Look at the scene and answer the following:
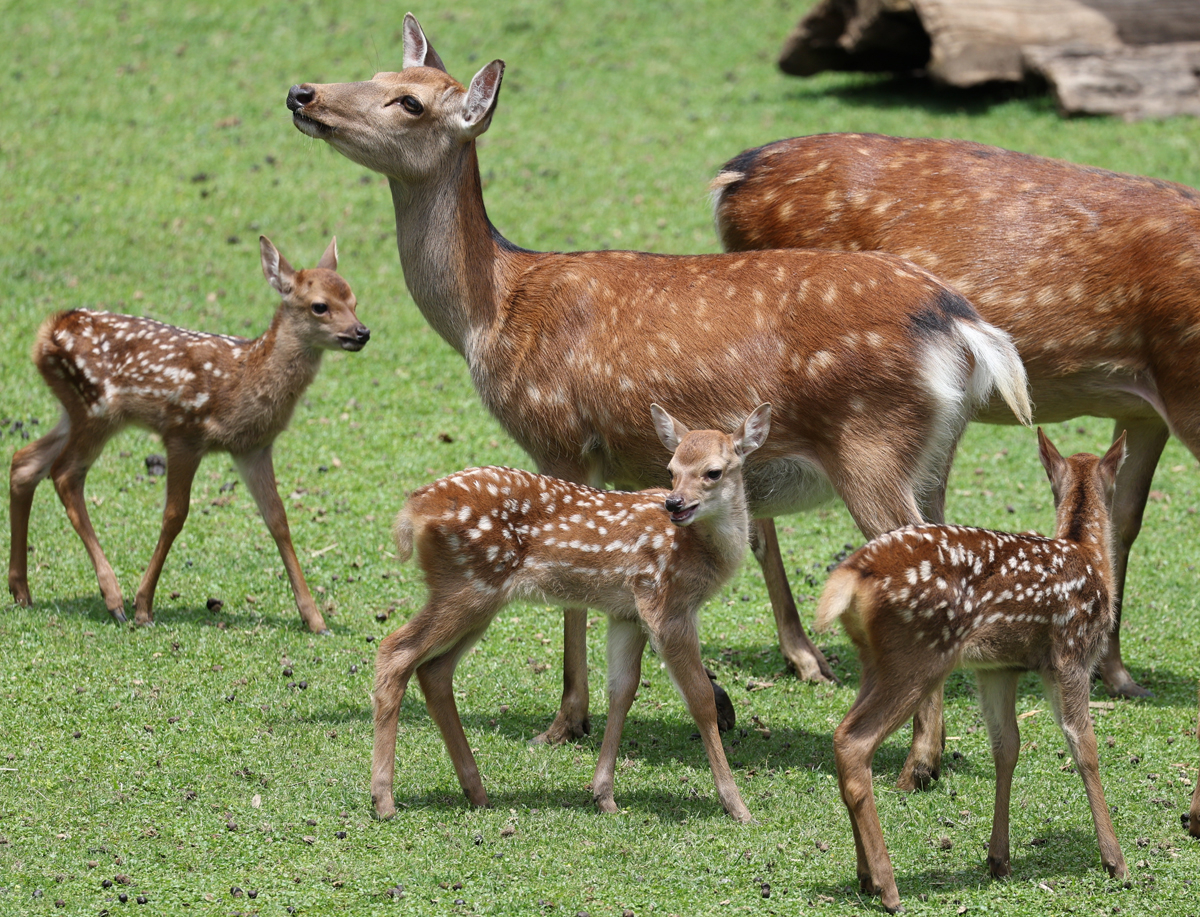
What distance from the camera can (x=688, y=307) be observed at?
6.26 m

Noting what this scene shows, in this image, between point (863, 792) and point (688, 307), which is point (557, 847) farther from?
point (688, 307)

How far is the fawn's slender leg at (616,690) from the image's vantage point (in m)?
5.64

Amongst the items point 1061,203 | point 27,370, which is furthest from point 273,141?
point 1061,203

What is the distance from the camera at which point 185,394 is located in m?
7.43

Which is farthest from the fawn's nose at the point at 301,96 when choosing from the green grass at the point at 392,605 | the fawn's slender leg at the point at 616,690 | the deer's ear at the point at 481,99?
the fawn's slender leg at the point at 616,690

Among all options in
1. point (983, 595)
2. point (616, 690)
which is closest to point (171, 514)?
point (616, 690)

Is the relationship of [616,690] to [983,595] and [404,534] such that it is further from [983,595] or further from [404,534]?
[983,595]

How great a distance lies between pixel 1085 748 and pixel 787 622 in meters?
2.48

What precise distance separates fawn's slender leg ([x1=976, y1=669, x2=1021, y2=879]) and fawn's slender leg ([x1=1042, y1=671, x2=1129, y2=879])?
0.55ft

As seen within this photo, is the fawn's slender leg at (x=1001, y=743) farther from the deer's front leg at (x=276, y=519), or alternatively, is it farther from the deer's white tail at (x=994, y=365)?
the deer's front leg at (x=276, y=519)

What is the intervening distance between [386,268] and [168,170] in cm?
310

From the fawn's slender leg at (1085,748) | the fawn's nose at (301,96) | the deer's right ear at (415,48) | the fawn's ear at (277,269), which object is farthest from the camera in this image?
the fawn's ear at (277,269)

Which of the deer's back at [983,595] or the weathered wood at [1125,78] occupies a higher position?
the weathered wood at [1125,78]

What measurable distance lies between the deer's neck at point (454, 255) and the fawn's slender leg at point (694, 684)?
1.80 metres
